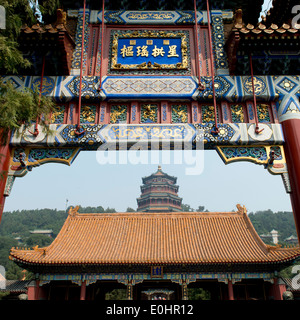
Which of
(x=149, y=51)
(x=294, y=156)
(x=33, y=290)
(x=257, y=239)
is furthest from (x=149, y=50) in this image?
(x=257, y=239)

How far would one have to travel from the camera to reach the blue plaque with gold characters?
5527 millimetres

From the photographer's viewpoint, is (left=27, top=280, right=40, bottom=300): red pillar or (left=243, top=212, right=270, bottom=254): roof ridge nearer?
(left=27, top=280, right=40, bottom=300): red pillar

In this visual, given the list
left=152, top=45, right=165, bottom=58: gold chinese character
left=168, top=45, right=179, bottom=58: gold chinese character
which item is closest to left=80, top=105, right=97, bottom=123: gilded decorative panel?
left=152, top=45, right=165, bottom=58: gold chinese character

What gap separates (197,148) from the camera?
5.00 metres

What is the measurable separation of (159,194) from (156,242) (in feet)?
103

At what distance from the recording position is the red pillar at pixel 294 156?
4.59 meters

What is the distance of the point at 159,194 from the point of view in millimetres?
45531

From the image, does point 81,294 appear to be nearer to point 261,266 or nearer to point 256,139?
point 261,266

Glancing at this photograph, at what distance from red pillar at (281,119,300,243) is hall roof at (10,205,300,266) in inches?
295

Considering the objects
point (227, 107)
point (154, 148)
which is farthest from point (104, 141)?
point (227, 107)

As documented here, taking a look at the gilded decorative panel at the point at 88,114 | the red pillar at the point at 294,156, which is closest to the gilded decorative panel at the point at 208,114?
the red pillar at the point at 294,156

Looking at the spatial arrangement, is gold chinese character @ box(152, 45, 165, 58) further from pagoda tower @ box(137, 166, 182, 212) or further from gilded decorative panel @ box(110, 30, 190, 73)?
pagoda tower @ box(137, 166, 182, 212)

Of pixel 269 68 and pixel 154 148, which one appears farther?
pixel 269 68
